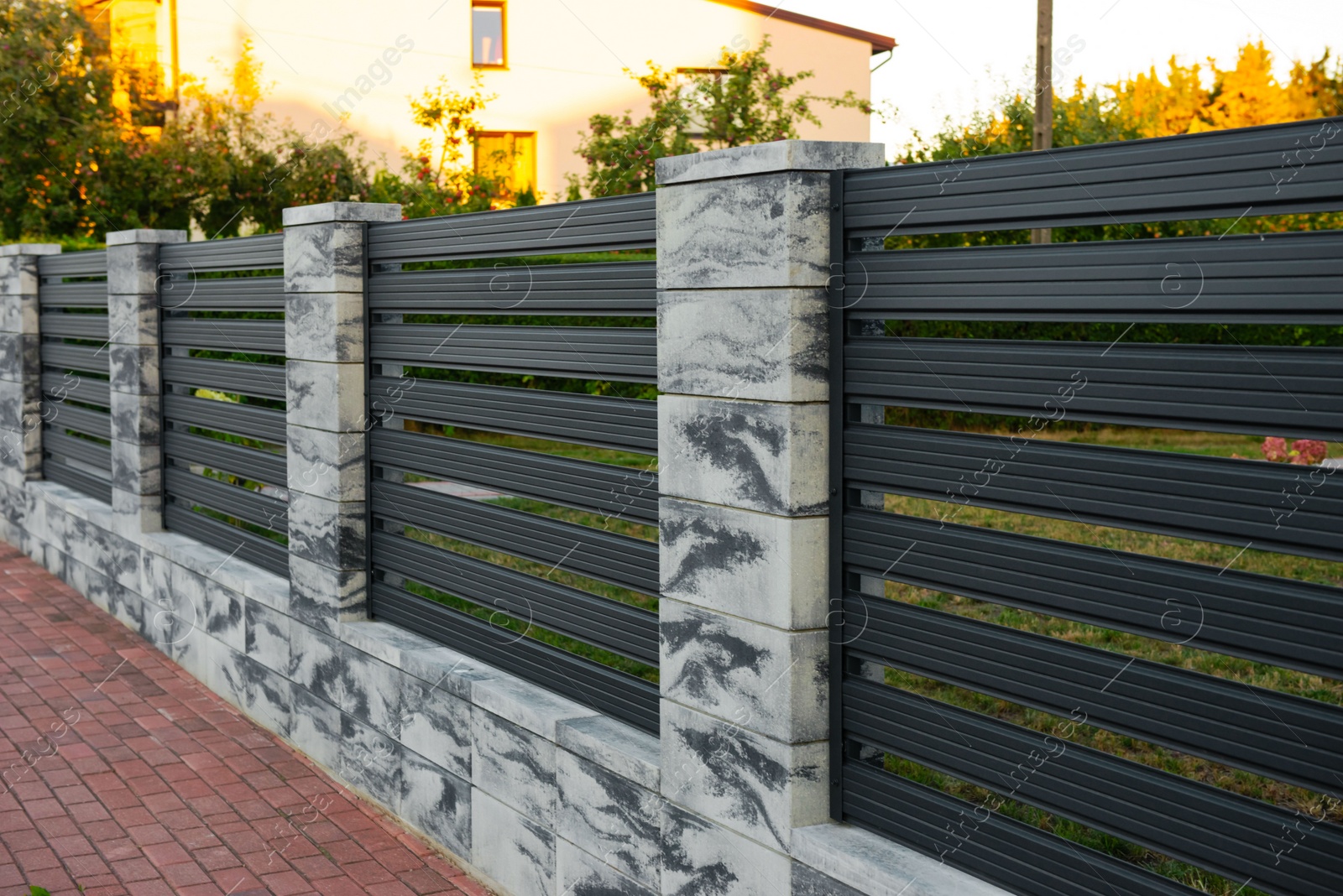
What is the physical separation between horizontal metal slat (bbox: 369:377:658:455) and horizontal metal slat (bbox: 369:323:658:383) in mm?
87

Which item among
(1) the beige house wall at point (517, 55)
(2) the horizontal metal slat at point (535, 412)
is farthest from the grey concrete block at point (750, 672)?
(1) the beige house wall at point (517, 55)

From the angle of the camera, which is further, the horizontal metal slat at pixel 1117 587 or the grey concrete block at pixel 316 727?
the grey concrete block at pixel 316 727

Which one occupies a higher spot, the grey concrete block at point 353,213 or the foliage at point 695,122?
the foliage at point 695,122

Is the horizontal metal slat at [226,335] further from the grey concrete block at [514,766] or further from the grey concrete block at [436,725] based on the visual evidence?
the grey concrete block at [514,766]

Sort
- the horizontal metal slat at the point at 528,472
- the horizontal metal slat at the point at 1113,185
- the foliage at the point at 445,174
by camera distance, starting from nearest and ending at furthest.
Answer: the horizontal metal slat at the point at 1113,185 < the horizontal metal slat at the point at 528,472 < the foliage at the point at 445,174

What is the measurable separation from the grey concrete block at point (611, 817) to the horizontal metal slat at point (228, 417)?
282 centimetres

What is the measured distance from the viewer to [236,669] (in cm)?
680

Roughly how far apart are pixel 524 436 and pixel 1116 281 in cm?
261

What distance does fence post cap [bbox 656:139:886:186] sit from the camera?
3209 mm

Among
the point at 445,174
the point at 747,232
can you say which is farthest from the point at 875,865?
the point at 445,174

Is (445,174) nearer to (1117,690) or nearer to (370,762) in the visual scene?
(370,762)

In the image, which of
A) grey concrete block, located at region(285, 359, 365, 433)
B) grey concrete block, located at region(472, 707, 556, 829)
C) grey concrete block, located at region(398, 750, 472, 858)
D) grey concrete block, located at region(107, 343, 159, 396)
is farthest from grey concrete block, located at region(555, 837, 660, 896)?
grey concrete block, located at region(107, 343, 159, 396)

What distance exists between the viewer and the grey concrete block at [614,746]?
153 inches

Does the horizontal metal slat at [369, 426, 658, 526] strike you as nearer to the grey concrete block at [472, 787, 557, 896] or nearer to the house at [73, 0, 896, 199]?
the grey concrete block at [472, 787, 557, 896]
